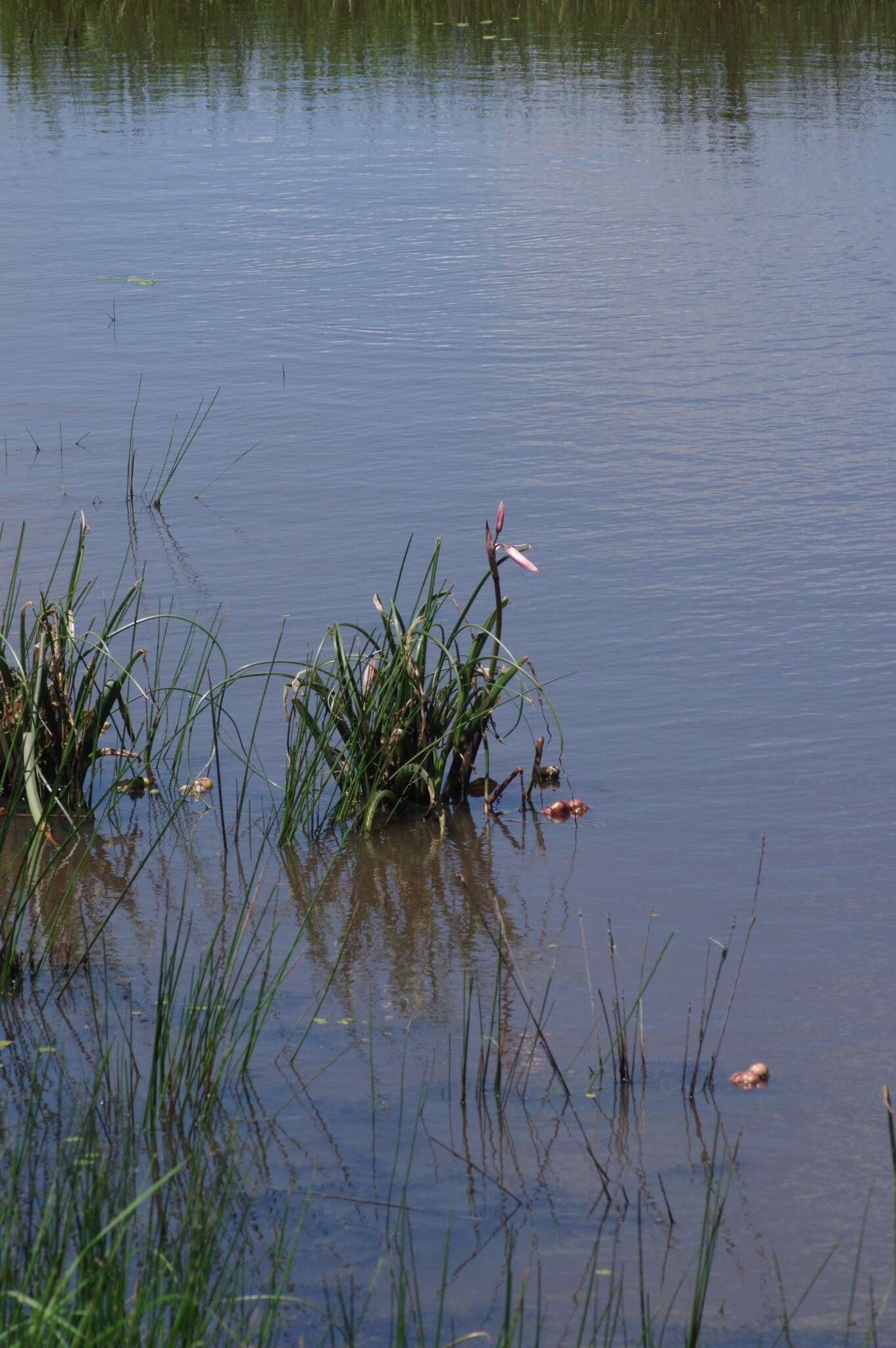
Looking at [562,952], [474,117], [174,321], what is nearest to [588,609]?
[562,952]

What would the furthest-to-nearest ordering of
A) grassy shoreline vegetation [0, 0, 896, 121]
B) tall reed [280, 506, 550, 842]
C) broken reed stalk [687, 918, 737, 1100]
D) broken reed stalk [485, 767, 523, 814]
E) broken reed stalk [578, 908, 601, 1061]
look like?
grassy shoreline vegetation [0, 0, 896, 121], broken reed stalk [485, 767, 523, 814], tall reed [280, 506, 550, 842], broken reed stalk [578, 908, 601, 1061], broken reed stalk [687, 918, 737, 1100]

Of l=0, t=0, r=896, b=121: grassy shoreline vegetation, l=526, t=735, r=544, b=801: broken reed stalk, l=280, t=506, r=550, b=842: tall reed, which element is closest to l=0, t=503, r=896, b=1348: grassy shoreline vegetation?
l=280, t=506, r=550, b=842: tall reed

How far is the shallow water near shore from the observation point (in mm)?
2965

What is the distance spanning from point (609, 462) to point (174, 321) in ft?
11.5

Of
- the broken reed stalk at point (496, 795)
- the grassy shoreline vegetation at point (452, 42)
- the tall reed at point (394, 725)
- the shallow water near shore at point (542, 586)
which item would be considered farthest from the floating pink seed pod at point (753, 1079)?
the grassy shoreline vegetation at point (452, 42)

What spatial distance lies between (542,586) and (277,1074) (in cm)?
322

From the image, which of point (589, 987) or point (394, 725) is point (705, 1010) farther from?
point (394, 725)

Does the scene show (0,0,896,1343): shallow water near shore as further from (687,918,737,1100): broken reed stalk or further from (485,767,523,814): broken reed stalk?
(485,767,523,814): broken reed stalk

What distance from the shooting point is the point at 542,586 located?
20.2 feet

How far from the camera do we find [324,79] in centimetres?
2039

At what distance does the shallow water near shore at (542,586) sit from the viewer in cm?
296

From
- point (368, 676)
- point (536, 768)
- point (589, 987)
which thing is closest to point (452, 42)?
point (536, 768)

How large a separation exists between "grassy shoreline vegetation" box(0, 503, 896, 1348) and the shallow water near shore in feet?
0.07

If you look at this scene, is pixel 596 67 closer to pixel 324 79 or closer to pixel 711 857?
pixel 324 79
